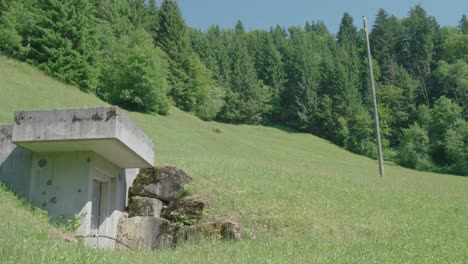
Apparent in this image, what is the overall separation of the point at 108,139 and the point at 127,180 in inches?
139

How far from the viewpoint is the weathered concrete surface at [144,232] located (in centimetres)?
1281

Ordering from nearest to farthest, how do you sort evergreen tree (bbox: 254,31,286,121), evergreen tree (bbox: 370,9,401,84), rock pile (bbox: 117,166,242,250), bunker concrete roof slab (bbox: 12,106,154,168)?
1. bunker concrete roof slab (bbox: 12,106,154,168)
2. rock pile (bbox: 117,166,242,250)
3. evergreen tree (bbox: 254,31,286,121)
4. evergreen tree (bbox: 370,9,401,84)

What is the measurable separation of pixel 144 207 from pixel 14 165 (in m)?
3.54

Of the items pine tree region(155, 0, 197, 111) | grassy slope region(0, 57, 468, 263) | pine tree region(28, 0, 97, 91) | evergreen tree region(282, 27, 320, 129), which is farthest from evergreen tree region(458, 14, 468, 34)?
grassy slope region(0, 57, 468, 263)

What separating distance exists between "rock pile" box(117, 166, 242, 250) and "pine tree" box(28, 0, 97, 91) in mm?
32368

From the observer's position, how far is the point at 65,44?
46.0 m

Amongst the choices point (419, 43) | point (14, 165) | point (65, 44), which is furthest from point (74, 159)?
point (419, 43)

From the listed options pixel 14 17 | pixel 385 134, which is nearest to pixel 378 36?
pixel 385 134

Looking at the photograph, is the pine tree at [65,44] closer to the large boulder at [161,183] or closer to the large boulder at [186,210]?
the large boulder at [161,183]

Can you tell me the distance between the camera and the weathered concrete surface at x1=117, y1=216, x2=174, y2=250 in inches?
504

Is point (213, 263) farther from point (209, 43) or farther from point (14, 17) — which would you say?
point (209, 43)

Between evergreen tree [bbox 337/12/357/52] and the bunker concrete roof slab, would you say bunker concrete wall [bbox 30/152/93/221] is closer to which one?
the bunker concrete roof slab

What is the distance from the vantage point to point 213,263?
679 cm

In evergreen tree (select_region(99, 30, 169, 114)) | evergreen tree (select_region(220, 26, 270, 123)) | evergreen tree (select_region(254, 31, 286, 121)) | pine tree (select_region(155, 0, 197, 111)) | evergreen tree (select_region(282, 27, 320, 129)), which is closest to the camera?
evergreen tree (select_region(99, 30, 169, 114))
